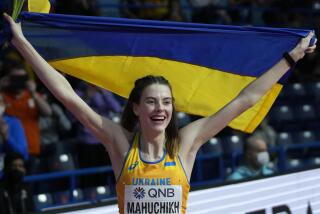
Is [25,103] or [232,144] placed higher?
[232,144]

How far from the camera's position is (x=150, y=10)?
12727 millimetres

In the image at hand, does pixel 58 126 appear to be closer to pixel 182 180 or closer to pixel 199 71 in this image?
pixel 199 71

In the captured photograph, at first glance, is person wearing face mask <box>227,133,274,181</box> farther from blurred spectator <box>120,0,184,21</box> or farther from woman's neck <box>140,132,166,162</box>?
blurred spectator <box>120,0,184,21</box>

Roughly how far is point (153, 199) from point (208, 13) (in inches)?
330

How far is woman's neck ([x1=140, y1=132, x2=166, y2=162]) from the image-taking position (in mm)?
4586

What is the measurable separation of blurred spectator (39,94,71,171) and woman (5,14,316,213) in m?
4.79

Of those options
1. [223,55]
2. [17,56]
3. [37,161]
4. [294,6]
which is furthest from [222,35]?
[294,6]

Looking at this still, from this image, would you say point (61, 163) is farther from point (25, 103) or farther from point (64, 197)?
→ point (25, 103)

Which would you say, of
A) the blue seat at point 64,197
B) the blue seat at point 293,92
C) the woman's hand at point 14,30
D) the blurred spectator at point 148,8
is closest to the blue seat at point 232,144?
the blurred spectator at point 148,8

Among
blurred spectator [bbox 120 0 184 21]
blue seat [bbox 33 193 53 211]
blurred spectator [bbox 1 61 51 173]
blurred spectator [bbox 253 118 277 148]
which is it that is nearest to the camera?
blue seat [bbox 33 193 53 211]

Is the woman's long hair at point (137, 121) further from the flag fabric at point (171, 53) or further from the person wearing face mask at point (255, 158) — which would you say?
the person wearing face mask at point (255, 158)

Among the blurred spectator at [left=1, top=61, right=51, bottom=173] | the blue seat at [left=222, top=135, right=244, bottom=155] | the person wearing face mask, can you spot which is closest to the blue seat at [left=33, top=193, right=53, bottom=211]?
the blurred spectator at [left=1, top=61, right=51, bottom=173]

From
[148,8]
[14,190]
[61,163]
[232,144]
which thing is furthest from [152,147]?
[148,8]

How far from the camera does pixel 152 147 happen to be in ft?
15.1
